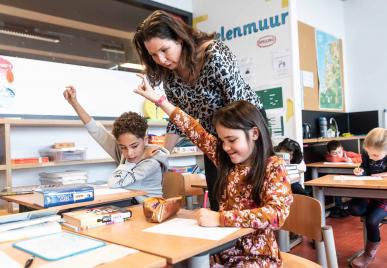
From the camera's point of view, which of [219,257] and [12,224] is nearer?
[12,224]

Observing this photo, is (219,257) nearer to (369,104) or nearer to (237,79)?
(237,79)

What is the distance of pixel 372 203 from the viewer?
2635 mm

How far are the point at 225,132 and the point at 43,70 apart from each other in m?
2.17

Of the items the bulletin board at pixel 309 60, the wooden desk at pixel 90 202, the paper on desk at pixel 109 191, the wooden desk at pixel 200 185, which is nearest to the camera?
the wooden desk at pixel 90 202

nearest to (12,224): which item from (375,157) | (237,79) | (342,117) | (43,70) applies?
(237,79)

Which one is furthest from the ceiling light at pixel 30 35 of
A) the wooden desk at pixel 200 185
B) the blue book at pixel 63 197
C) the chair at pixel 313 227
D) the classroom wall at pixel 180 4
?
the chair at pixel 313 227

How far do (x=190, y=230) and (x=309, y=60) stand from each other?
391 centimetres

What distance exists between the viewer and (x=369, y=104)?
5.49 metres

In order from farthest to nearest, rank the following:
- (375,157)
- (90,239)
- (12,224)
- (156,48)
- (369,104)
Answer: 1. (369,104)
2. (375,157)
3. (156,48)
4. (12,224)
5. (90,239)

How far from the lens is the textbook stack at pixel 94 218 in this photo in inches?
47.3

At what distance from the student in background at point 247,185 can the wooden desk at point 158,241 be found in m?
0.10

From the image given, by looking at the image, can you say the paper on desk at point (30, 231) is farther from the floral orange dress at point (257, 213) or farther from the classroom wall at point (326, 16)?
the classroom wall at point (326, 16)

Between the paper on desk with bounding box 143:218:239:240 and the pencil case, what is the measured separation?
3 cm

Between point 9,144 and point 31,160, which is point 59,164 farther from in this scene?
point 9,144
